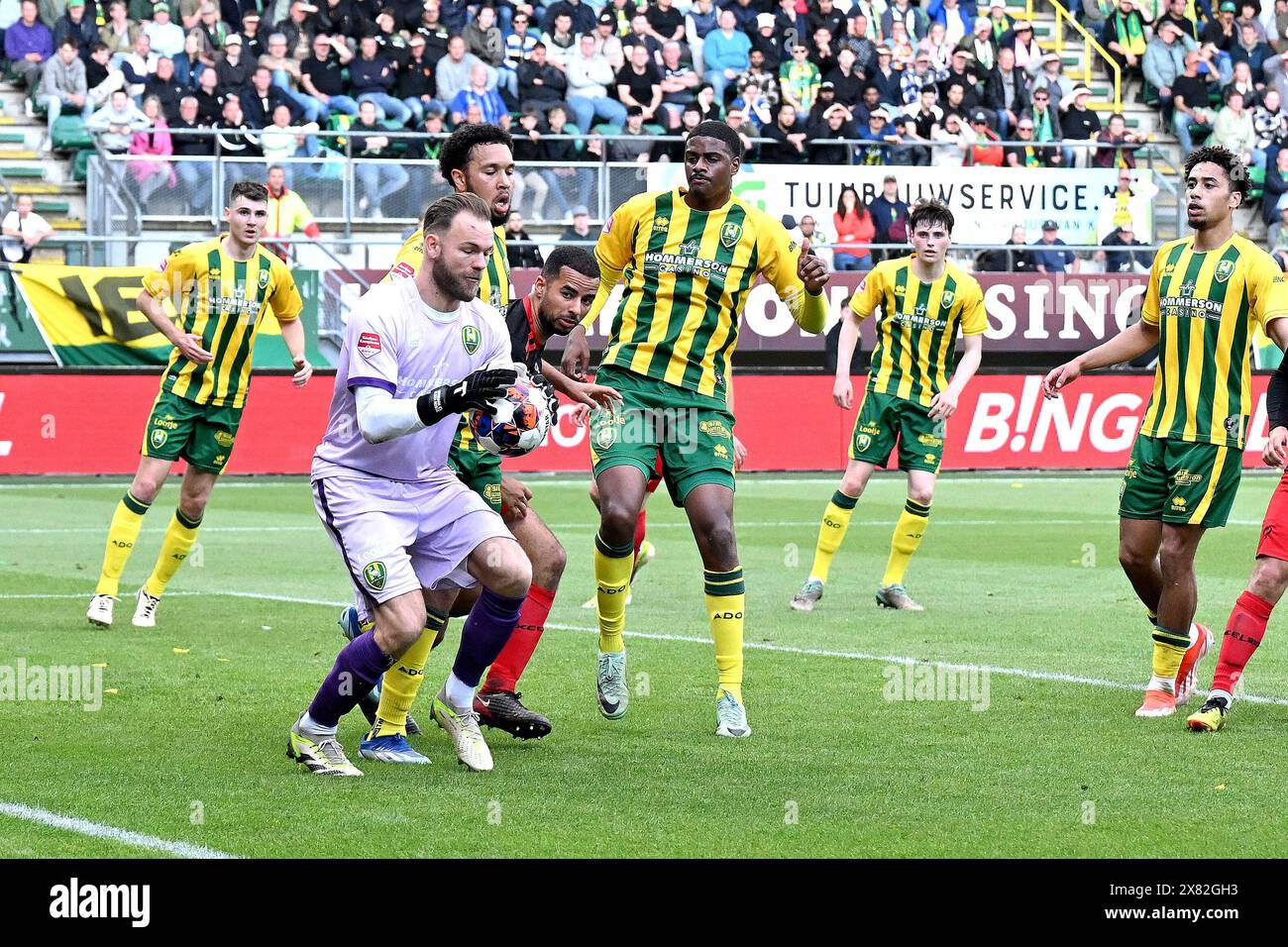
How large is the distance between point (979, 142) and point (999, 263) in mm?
1996

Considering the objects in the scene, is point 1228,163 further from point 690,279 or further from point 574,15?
point 574,15

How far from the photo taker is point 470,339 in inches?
260

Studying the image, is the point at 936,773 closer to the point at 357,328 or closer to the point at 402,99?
the point at 357,328

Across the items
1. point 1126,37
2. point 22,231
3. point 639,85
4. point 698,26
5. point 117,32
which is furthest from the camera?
point 1126,37

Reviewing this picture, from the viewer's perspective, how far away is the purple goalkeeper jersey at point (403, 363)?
6.35 m

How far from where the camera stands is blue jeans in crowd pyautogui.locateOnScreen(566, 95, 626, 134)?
24797 mm

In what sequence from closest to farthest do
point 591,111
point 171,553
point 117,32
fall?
point 171,553 < point 117,32 < point 591,111

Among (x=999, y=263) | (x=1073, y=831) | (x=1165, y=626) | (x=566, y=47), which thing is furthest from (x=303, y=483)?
(x=1073, y=831)

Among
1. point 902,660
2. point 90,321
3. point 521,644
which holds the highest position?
point 521,644

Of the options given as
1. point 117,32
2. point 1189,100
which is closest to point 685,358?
point 117,32

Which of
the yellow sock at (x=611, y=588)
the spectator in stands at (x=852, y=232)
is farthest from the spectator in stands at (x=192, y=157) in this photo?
the yellow sock at (x=611, y=588)

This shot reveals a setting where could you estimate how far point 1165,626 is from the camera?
26.2ft

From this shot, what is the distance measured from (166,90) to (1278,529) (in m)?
Answer: 18.1

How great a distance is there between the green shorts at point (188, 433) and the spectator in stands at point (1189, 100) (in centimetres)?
2096
